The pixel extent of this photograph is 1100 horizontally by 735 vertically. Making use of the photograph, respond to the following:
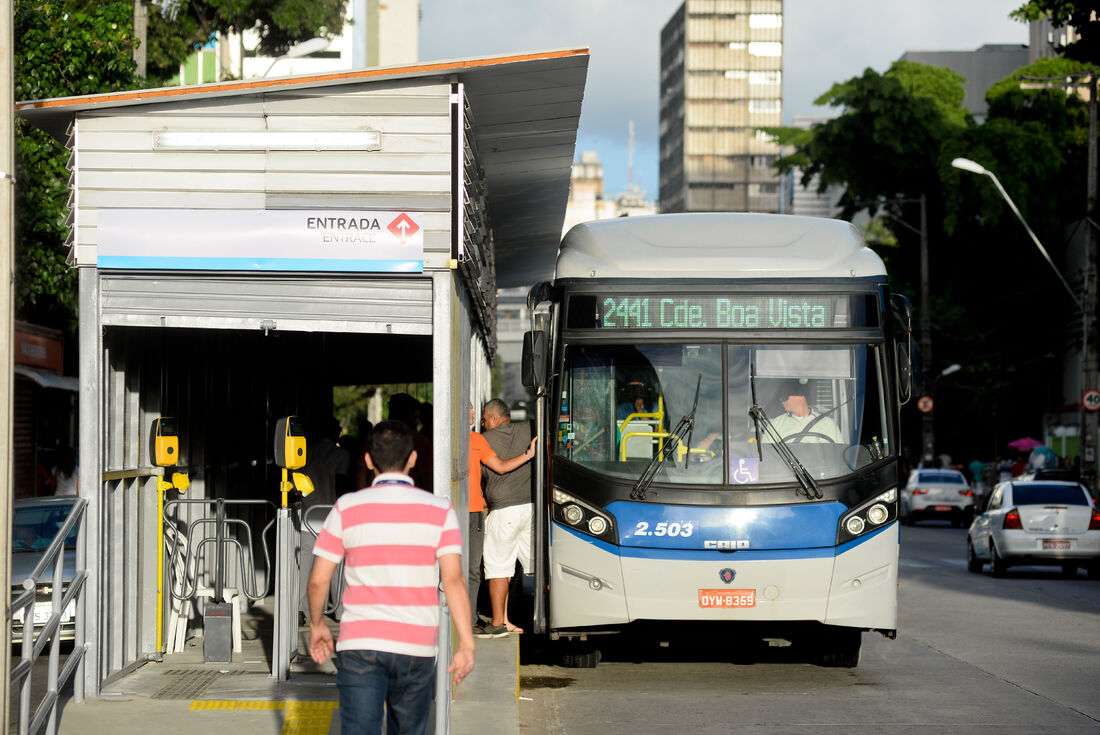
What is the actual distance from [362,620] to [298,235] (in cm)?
406

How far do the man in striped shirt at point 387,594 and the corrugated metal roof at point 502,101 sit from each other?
3.95 metres

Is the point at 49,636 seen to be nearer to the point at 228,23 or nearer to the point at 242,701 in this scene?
the point at 242,701

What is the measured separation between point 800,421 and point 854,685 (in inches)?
76.7

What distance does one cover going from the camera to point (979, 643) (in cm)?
1377

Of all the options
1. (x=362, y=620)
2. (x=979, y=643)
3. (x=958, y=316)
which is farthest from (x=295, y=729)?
(x=958, y=316)

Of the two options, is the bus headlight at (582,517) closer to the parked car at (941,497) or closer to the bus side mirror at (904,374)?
the bus side mirror at (904,374)

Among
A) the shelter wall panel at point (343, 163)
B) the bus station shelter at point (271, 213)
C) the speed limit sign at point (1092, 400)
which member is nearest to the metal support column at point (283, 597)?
the bus station shelter at point (271, 213)

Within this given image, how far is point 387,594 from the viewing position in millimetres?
5781

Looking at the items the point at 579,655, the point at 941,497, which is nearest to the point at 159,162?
the point at 579,655

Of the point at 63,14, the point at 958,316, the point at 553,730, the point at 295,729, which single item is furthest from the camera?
the point at 958,316

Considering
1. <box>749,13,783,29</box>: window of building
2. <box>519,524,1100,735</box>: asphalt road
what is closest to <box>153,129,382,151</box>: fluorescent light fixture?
<box>519,524,1100,735</box>: asphalt road

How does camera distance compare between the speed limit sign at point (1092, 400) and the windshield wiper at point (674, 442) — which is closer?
the windshield wiper at point (674, 442)

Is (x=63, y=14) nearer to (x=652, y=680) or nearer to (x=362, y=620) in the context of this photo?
(x=652, y=680)

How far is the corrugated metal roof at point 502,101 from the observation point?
30.0 ft
